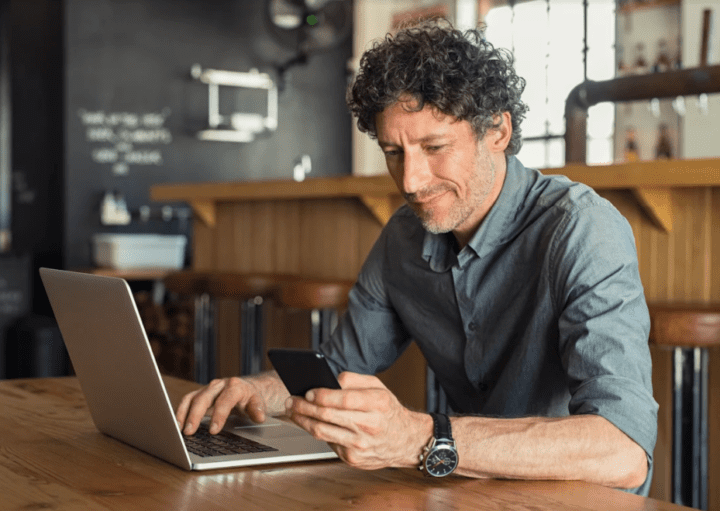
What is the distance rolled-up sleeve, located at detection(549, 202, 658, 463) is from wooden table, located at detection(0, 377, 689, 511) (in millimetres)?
173

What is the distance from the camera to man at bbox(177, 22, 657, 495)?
1044mm

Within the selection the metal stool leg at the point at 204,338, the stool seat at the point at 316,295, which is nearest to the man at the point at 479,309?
the stool seat at the point at 316,295

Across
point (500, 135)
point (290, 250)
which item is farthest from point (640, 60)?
point (500, 135)

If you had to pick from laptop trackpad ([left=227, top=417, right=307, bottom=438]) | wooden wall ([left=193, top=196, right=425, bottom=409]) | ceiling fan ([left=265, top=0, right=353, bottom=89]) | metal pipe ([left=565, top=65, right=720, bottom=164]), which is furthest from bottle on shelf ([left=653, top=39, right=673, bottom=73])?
laptop trackpad ([left=227, top=417, right=307, bottom=438])

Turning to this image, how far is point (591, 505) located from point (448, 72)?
2.45 ft

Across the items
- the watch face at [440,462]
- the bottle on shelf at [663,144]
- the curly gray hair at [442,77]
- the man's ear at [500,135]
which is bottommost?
the watch face at [440,462]

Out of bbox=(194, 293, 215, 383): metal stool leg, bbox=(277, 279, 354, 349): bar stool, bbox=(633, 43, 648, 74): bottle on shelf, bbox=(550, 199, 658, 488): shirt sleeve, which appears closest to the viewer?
bbox=(550, 199, 658, 488): shirt sleeve

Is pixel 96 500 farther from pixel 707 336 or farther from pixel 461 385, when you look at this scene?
pixel 707 336

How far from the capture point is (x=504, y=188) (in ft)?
4.90

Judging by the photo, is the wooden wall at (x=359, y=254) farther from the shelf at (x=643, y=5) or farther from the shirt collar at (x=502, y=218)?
the shelf at (x=643, y=5)

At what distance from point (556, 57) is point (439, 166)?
5.10 metres

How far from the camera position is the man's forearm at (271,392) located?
4.74 feet

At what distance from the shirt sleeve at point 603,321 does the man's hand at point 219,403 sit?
462 mm

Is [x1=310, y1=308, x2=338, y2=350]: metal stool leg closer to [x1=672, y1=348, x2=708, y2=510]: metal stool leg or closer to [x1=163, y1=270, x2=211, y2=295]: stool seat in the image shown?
[x1=163, y1=270, x2=211, y2=295]: stool seat
